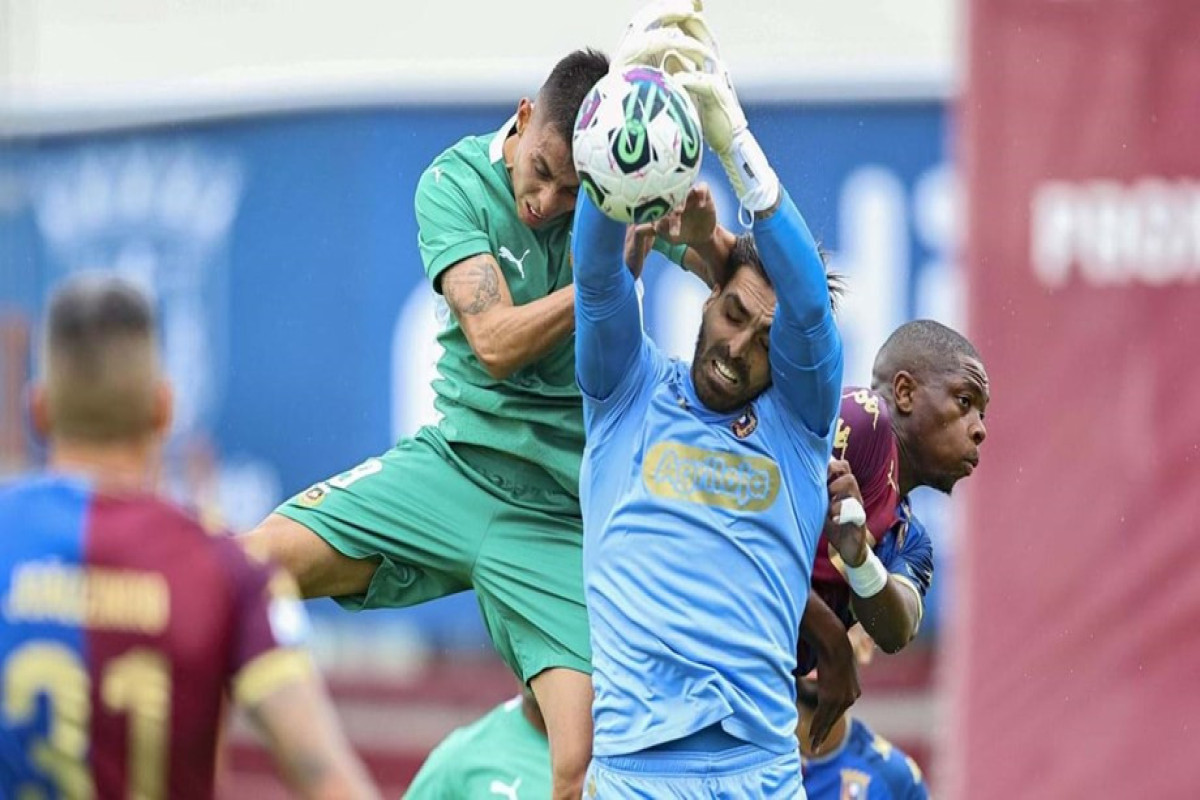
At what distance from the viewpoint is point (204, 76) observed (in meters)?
16.7

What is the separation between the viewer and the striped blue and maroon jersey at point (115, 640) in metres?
4.84

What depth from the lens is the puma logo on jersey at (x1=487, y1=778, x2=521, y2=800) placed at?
8.91 meters

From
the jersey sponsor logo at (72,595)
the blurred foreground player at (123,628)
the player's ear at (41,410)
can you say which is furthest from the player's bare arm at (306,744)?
the player's ear at (41,410)

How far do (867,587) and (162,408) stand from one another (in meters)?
2.51

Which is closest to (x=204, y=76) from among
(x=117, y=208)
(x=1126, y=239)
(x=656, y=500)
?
(x=117, y=208)

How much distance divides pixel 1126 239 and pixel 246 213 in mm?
5604

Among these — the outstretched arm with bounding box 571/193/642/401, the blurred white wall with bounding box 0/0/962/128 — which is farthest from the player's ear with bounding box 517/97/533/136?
the blurred white wall with bounding box 0/0/962/128

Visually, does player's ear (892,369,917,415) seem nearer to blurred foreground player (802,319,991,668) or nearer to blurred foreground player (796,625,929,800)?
blurred foreground player (802,319,991,668)

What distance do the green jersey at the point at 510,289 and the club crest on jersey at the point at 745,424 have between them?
2.65ft

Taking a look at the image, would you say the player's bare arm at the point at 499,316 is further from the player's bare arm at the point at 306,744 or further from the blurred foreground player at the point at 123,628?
the player's bare arm at the point at 306,744

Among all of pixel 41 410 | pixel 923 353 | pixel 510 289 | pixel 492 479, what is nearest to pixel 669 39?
pixel 510 289

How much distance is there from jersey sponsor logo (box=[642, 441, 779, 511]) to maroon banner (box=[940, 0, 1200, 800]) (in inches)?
223

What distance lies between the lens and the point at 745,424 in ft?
22.0

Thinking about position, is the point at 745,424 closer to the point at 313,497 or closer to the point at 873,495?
the point at 873,495
